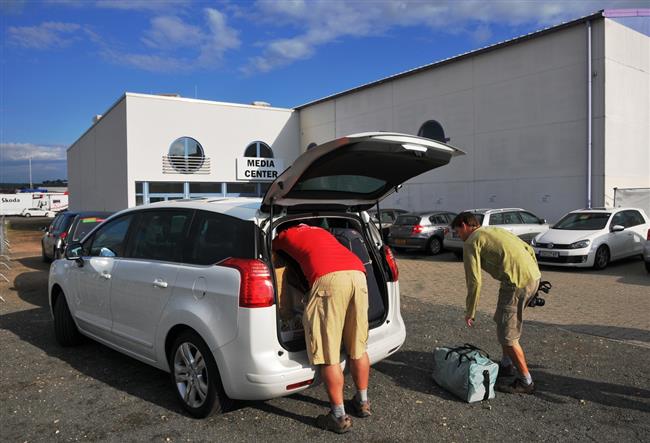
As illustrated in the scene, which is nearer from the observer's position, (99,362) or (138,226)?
(138,226)

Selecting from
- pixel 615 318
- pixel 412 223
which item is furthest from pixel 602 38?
pixel 615 318

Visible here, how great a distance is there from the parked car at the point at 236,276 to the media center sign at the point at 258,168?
2092cm

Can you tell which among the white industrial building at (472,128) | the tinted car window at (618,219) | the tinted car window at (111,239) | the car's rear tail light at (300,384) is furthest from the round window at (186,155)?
the car's rear tail light at (300,384)

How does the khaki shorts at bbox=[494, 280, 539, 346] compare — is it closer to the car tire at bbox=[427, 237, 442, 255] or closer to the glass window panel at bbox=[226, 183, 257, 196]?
the car tire at bbox=[427, 237, 442, 255]

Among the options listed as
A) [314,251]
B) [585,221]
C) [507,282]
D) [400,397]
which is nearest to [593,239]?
[585,221]

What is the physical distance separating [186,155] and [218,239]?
70.4ft

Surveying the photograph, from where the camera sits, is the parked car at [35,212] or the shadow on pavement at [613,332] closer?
the shadow on pavement at [613,332]

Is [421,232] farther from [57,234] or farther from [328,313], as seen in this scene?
[328,313]

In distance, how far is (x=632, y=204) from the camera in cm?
1513

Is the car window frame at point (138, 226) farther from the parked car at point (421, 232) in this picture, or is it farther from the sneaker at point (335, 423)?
the parked car at point (421, 232)

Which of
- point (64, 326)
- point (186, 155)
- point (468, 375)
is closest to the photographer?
point (468, 375)

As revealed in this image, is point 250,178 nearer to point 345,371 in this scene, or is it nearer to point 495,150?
point 495,150

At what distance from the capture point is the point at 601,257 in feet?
38.3

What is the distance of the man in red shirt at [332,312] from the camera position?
139 inches
